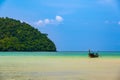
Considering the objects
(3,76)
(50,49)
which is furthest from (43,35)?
(3,76)

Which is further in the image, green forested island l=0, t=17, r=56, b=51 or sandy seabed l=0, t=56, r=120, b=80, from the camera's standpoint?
green forested island l=0, t=17, r=56, b=51

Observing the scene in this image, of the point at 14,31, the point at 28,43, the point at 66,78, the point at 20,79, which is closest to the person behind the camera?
the point at 20,79

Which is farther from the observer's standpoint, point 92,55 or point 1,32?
point 92,55

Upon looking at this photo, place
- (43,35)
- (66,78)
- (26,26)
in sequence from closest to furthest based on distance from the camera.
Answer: (66,78), (26,26), (43,35)

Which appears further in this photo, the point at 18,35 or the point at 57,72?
the point at 18,35

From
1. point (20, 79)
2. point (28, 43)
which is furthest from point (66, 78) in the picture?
point (28, 43)

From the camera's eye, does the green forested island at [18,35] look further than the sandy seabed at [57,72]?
Yes

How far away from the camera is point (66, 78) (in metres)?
4.96

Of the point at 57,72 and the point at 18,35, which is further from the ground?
the point at 18,35

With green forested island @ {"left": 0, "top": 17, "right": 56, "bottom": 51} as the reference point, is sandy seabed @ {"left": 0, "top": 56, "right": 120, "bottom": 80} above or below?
below

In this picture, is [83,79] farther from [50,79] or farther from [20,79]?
[20,79]

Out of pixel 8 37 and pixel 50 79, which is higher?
pixel 8 37

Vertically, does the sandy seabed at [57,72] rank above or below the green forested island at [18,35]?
below

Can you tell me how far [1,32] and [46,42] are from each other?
543cm
